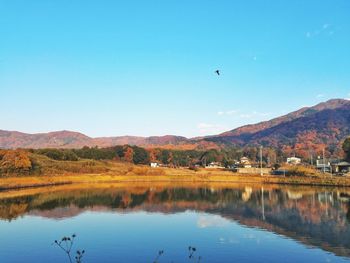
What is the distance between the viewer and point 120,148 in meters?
177

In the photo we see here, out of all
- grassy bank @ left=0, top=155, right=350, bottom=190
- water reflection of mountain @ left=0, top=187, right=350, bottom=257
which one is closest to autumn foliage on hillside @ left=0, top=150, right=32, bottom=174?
grassy bank @ left=0, top=155, right=350, bottom=190

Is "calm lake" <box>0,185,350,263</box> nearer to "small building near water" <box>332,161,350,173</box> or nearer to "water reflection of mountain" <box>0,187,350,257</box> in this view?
"water reflection of mountain" <box>0,187,350,257</box>

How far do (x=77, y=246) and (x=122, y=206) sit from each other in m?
27.1

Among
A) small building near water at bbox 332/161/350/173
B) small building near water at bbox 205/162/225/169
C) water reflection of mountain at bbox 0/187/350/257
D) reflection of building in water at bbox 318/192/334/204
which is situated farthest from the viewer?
small building near water at bbox 205/162/225/169

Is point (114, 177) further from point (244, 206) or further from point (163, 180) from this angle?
point (244, 206)

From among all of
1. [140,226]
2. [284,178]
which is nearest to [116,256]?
[140,226]

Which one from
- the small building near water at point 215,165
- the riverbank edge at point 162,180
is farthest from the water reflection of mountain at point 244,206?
the small building near water at point 215,165

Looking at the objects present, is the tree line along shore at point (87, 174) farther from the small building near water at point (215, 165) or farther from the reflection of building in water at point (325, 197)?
the small building near water at point (215, 165)

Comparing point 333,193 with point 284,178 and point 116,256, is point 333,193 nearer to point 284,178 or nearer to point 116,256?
point 284,178

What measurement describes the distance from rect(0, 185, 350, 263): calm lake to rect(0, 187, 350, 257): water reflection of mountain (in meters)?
0.11

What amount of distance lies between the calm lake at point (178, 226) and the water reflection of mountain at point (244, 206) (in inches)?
4.2

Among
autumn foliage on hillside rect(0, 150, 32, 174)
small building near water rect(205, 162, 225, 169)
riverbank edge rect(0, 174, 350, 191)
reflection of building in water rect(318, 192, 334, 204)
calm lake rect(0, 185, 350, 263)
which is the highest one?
autumn foliage on hillside rect(0, 150, 32, 174)

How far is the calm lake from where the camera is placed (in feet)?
94.4

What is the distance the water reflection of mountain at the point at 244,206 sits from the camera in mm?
38428
